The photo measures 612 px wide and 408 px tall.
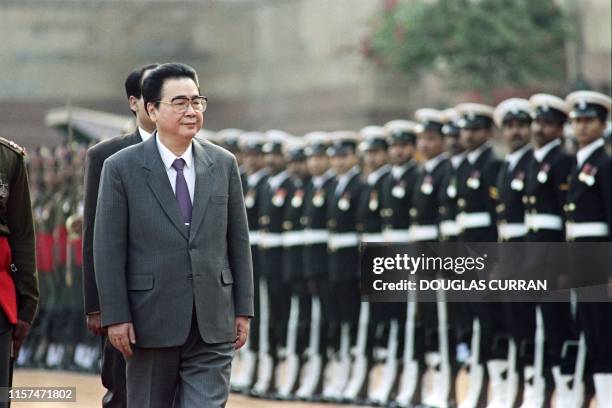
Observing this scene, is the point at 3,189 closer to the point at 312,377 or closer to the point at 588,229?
the point at 588,229

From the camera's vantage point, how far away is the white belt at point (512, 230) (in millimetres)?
8950

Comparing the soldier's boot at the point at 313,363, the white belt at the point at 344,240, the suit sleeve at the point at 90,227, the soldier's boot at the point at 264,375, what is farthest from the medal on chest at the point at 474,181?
the suit sleeve at the point at 90,227

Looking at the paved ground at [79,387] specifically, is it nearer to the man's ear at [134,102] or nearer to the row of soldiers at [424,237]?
the row of soldiers at [424,237]

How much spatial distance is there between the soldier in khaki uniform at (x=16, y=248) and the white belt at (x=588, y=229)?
3469mm

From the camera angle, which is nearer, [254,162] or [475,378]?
[475,378]

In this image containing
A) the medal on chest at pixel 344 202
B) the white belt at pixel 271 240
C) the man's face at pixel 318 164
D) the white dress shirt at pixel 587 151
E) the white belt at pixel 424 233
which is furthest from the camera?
the white belt at pixel 271 240

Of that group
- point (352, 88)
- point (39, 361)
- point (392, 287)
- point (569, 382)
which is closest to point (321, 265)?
point (392, 287)

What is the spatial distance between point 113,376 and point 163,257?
1.08 m

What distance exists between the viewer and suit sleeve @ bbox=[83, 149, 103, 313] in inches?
248

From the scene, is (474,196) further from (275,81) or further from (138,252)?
(275,81)

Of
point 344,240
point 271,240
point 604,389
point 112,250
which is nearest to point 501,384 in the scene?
point 604,389

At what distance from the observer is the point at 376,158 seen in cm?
1080

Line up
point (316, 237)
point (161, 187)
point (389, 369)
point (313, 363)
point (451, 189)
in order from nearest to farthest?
point (161, 187), point (451, 189), point (389, 369), point (313, 363), point (316, 237)

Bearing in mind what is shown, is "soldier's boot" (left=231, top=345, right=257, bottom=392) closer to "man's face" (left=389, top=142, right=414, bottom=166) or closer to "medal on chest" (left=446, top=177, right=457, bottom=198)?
"man's face" (left=389, top=142, right=414, bottom=166)
